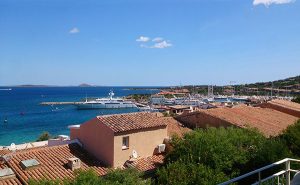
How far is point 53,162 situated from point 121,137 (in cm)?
432

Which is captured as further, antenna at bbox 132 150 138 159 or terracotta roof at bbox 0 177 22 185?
antenna at bbox 132 150 138 159

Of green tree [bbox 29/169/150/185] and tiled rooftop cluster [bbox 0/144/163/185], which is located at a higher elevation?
green tree [bbox 29/169/150/185]

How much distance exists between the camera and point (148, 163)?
848 inches

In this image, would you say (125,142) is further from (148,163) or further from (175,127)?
(175,127)

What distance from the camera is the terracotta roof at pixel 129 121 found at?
2143cm

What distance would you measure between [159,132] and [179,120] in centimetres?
760

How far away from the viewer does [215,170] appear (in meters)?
16.9

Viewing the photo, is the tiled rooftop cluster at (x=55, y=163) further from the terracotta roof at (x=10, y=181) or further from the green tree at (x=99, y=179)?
the green tree at (x=99, y=179)

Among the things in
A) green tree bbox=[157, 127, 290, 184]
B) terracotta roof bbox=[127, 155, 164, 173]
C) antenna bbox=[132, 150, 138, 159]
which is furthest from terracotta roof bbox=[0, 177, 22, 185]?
green tree bbox=[157, 127, 290, 184]

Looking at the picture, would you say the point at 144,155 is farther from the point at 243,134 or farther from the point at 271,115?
the point at 271,115

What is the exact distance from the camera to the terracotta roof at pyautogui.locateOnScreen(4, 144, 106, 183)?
60.1 feet

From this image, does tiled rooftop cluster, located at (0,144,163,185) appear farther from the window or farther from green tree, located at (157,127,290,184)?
green tree, located at (157,127,290,184)

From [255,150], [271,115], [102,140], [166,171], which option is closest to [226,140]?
[255,150]

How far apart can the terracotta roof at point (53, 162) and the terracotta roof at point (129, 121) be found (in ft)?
8.57
